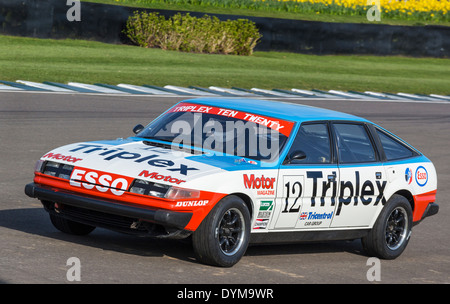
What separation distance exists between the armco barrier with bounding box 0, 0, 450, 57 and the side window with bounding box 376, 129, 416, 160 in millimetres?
19740

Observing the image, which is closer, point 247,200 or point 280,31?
point 247,200

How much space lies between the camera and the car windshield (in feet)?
25.7

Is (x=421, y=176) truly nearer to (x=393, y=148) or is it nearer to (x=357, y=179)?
(x=393, y=148)

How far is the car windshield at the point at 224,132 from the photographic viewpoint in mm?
7820

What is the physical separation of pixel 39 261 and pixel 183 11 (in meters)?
27.7

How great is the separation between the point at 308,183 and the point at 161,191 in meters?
1.49

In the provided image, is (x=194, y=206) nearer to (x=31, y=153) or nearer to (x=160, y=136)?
(x=160, y=136)

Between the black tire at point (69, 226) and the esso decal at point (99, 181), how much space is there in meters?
0.71

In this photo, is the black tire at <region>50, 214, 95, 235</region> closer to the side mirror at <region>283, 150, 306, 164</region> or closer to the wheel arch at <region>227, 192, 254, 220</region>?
the wheel arch at <region>227, 192, 254, 220</region>

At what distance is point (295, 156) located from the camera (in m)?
7.65

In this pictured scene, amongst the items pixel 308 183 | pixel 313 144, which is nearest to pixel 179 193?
pixel 308 183

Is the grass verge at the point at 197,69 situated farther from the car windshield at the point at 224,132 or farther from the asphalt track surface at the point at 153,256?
the car windshield at the point at 224,132

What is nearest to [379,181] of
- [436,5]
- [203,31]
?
[203,31]

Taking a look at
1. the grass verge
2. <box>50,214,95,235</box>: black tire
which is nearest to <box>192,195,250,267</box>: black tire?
<box>50,214,95,235</box>: black tire
